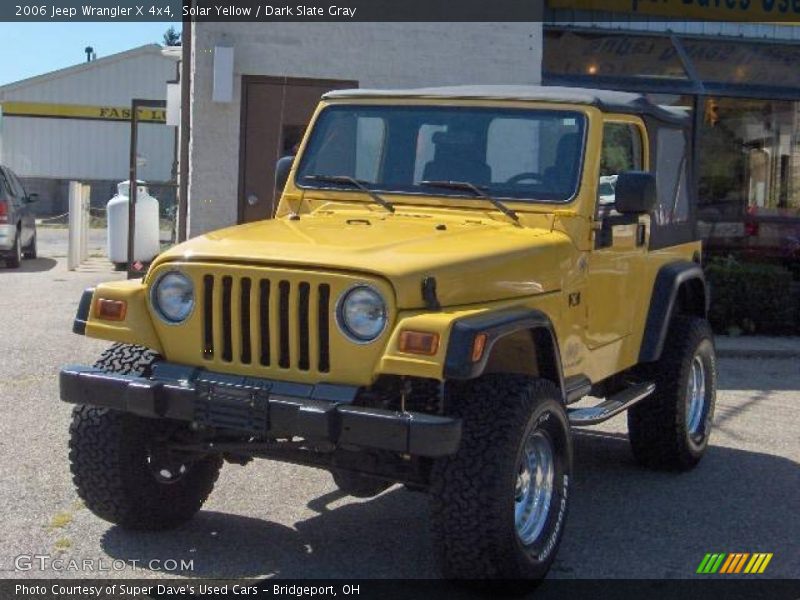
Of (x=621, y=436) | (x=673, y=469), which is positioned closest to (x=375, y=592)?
(x=673, y=469)

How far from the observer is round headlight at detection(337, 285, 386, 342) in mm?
4598

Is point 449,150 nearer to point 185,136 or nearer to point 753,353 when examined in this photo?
point 753,353

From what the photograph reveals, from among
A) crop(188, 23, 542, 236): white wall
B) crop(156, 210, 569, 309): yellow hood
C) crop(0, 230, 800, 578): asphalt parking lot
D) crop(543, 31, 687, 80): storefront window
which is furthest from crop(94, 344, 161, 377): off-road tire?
crop(543, 31, 687, 80): storefront window

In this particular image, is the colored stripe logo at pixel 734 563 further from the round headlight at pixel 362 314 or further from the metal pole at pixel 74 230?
the metal pole at pixel 74 230

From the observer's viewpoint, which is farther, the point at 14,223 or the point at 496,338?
the point at 14,223

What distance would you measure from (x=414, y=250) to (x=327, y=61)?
7.34 metres

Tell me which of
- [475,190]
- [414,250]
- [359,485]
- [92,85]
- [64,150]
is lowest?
[359,485]

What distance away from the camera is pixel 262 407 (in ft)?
15.0

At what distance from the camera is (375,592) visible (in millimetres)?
4797

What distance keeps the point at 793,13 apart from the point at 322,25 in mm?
5514

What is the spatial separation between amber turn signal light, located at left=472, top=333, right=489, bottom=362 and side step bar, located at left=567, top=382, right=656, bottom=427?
1060mm

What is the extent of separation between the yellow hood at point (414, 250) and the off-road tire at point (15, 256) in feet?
43.3

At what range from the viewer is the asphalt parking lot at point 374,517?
5164 millimetres

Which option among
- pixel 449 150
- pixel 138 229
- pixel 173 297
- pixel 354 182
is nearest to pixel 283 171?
pixel 354 182
